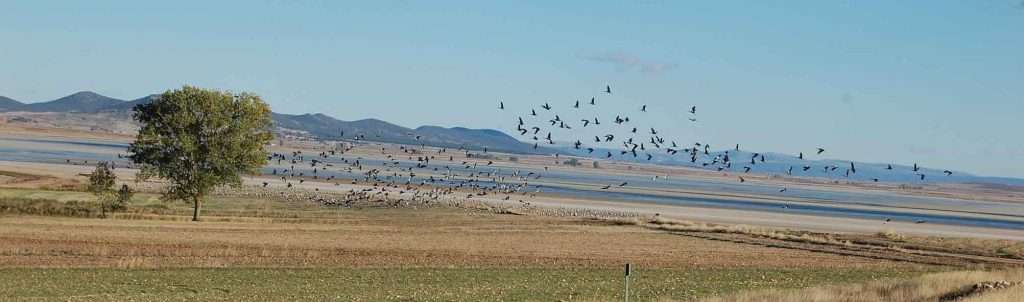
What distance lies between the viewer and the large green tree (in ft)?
243

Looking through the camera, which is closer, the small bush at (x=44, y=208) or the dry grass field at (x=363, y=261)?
the dry grass field at (x=363, y=261)

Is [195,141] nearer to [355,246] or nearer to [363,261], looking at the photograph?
[355,246]

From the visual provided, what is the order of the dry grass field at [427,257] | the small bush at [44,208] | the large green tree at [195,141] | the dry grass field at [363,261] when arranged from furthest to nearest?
the large green tree at [195,141] < the small bush at [44,208] < the dry grass field at [363,261] < the dry grass field at [427,257]

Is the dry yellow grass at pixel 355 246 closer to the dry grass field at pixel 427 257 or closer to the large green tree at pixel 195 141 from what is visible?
the dry grass field at pixel 427 257

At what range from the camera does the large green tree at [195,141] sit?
7419cm

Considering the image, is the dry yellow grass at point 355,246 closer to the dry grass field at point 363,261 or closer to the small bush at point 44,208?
the dry grass field at point 363,261

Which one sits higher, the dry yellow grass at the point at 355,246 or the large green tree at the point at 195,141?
the large green tree at the point at 195,141

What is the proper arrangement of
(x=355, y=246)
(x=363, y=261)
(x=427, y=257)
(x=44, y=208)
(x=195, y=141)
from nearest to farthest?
1. (x=363, y=261)
2. (x=427, y=257)
3. (x=355, y=246)
4. (x=44, y=208)
5. (x=195, y=141)

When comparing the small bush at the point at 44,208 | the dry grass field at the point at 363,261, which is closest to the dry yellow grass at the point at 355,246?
the dry grass field at the point at 363,261

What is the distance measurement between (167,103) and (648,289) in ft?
150

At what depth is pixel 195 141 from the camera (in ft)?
245

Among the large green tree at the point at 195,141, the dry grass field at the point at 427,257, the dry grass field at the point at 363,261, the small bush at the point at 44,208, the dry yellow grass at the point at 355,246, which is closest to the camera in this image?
the dry grass field at the point at 427,257

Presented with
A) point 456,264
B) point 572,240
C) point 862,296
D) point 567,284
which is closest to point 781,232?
point 572,240

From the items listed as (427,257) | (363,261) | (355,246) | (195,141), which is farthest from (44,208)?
(363,261)
